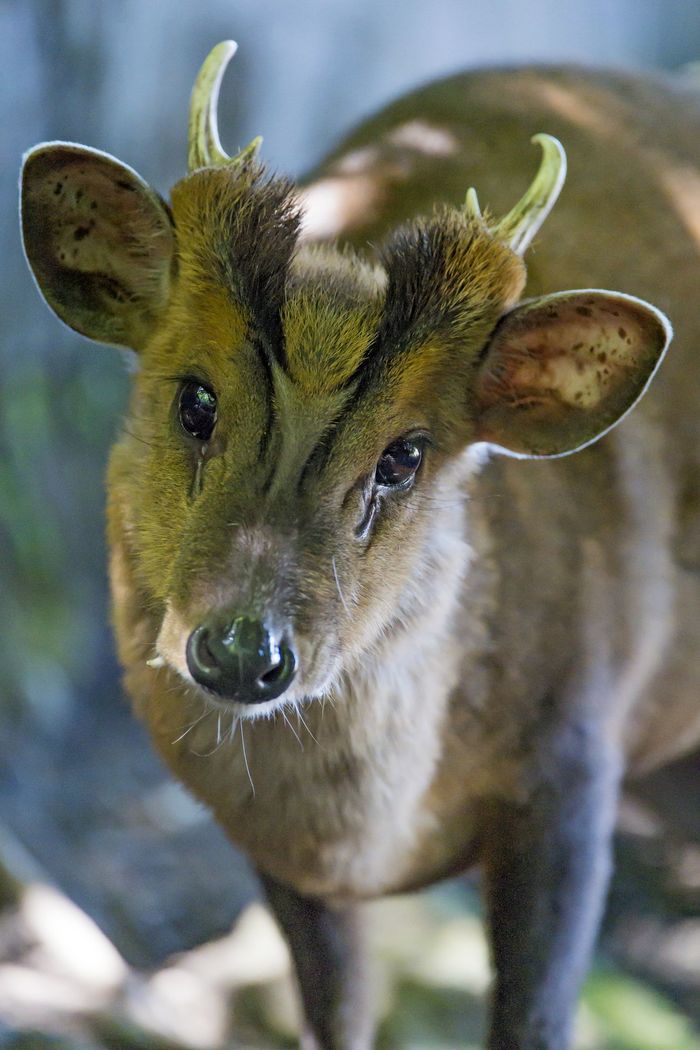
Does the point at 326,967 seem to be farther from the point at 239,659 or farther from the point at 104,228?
the point at 104,228

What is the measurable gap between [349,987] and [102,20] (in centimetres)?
284

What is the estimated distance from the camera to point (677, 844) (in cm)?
391

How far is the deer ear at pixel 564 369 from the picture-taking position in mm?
1933

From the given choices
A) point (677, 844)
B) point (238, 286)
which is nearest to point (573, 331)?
point (238, 286)

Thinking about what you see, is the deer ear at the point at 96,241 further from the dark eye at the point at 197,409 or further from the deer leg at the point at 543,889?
the deer leg at the point at 543,889

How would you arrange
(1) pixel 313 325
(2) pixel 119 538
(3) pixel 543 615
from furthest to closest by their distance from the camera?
(3) pixel 543 615, (2) pixel 119 538, (1) pixel 313 325

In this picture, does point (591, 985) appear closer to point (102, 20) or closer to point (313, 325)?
point (313, 325)

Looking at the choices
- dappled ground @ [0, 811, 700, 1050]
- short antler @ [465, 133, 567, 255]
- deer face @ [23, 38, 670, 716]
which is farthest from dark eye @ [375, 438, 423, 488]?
dappled ground @ [0, 811, 700, 1050]

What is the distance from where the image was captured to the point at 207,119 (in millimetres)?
1978

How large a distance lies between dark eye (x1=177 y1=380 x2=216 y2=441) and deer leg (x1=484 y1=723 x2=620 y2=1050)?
93cm

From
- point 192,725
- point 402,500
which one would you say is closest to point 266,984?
point 192,725

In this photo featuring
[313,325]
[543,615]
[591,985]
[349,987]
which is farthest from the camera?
[591,985]

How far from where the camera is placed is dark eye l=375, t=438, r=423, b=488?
6.32 ft

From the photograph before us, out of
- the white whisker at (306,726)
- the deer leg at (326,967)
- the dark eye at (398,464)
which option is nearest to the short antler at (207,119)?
the dark eye at (398,464)
